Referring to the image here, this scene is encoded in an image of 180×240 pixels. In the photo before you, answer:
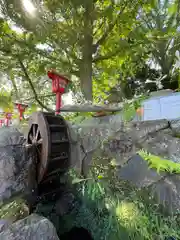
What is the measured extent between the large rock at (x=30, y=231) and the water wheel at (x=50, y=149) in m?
1.13

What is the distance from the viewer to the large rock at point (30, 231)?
1.82m

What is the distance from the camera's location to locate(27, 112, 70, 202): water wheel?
10.2ft

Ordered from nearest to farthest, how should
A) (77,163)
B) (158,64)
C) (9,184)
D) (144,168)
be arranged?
(144,168) < (9,184) < (77,163) < (158,64)

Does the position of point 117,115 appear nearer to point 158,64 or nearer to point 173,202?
point 173,202

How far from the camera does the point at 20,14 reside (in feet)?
12.3

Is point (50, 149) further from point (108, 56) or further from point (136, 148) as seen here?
point (108, 56)

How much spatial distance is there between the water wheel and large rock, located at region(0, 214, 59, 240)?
1.13 m

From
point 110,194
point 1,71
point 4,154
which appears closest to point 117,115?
point 110,194

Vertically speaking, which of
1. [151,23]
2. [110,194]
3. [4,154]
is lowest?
[110,194]

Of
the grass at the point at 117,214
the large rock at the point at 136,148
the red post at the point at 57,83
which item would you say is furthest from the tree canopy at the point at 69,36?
the grass at the point at 117,214

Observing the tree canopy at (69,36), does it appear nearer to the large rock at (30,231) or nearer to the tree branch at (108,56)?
the tree branch at (108,56)

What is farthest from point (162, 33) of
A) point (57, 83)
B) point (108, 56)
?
point (57, 83)

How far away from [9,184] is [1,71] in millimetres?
3893

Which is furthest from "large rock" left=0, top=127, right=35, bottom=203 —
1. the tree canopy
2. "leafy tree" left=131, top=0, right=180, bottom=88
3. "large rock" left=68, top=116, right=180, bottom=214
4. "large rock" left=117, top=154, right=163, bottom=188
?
"leafy tree" left=131, top=0, right=180, bottom=88
